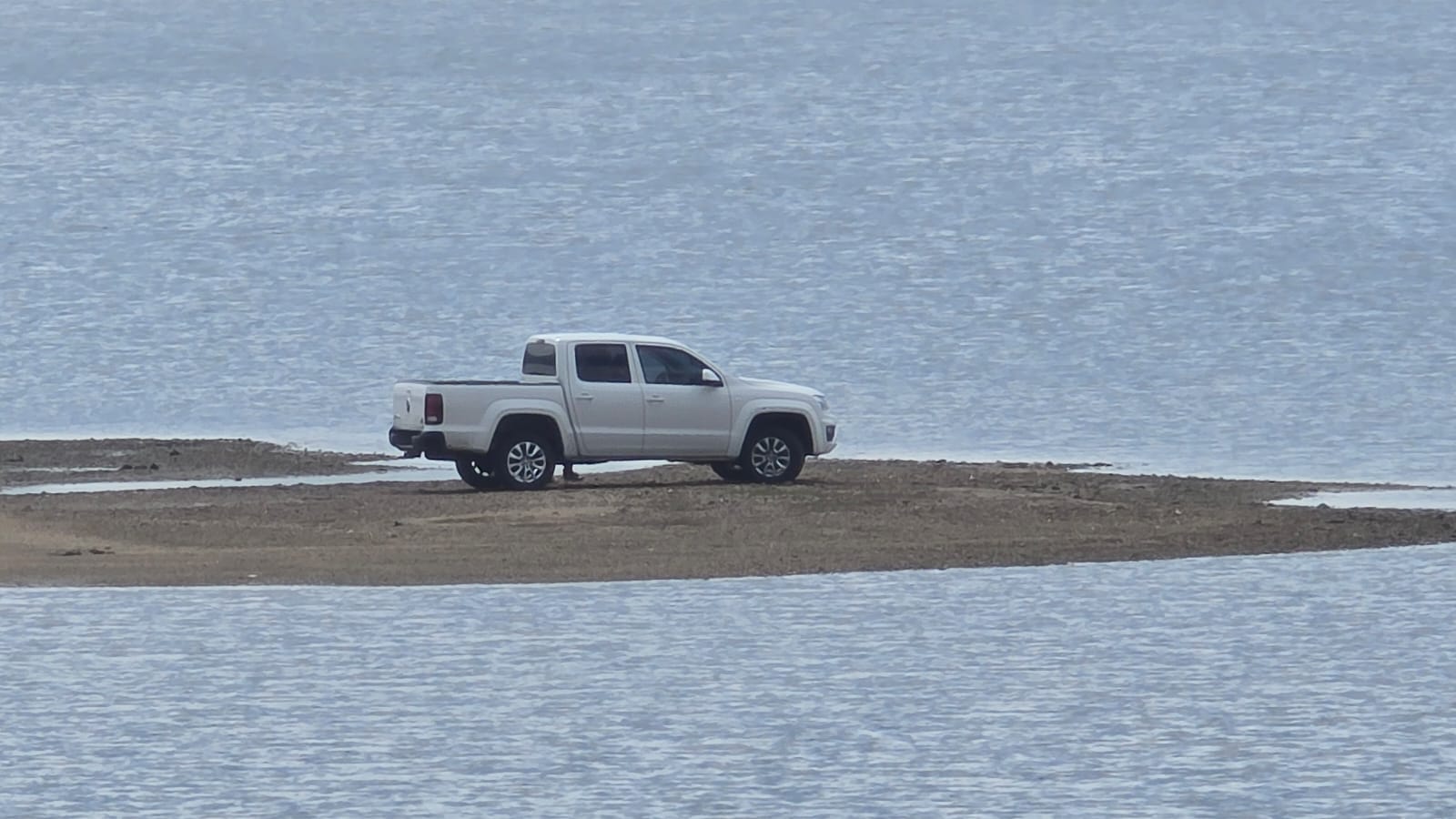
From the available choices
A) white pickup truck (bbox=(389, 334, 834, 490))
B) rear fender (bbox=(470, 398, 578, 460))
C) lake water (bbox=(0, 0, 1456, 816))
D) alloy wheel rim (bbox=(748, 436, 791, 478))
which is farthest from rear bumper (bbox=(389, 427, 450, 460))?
lake water (bbox=(0, 0, 1456, 816))

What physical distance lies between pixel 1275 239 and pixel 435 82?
5227 cm

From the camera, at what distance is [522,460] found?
1174 inches

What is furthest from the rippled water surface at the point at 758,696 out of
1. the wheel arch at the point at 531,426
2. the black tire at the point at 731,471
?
the black tire at the point at 731,471

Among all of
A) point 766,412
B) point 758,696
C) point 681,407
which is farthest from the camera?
point 766,412

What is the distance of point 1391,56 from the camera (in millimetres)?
134875

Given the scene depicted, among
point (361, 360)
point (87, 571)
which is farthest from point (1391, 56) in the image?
point (87, 571)

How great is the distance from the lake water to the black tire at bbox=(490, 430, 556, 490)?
5.68 meters

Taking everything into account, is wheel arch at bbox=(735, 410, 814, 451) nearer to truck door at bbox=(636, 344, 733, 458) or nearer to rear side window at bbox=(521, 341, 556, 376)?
truck door at bbox=(636, 344, 733, 458)

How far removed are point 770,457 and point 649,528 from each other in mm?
3346

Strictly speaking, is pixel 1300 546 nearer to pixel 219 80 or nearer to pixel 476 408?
pixel 476 408

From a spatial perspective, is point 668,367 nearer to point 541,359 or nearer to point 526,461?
point 541,359

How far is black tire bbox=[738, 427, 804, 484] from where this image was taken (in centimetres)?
3044

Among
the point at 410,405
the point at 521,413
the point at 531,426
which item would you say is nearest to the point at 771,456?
the point at 531,426

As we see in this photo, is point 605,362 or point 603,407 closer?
point 603,407
